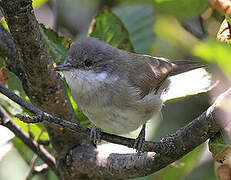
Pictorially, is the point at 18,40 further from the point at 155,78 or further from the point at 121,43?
the point at 155,78

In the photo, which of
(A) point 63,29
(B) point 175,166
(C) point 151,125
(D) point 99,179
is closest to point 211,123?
(B) point 175,166

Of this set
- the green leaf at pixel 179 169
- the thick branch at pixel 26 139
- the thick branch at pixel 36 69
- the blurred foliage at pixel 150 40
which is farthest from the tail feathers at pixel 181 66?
the thick branch at pixel 26 139

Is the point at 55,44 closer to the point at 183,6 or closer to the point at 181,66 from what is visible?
the point at 183,6

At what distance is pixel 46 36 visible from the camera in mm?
3070

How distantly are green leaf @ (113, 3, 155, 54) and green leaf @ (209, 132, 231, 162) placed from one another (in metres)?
1.58

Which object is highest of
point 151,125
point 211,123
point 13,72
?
point 13,72

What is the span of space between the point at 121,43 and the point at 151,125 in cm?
103

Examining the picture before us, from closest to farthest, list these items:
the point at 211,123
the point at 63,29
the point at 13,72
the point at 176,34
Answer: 1. the point at 211,123
2. the point at 13,72
3. the point at 176,34
4. the point at 63,29

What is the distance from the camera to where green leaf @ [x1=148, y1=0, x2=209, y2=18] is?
3406 millimetres

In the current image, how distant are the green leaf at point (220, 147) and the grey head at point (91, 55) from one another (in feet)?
4.68

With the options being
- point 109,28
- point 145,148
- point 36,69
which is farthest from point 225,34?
point 109,28

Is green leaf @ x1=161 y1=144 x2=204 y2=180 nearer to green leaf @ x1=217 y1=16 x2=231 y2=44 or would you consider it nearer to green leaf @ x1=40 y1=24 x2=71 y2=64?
green leaf @ x1=40 y1=24 x2=71 y2=64

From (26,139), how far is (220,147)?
1.52 m

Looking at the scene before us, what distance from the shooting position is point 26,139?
314cm
